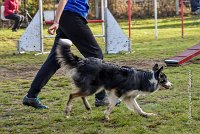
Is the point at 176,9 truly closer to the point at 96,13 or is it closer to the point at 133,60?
the point at 96,13

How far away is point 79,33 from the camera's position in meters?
5.76

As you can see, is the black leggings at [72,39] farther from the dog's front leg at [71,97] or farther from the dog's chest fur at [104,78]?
the dog's front leg at [71,97]

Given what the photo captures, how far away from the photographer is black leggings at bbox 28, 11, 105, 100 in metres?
5.74

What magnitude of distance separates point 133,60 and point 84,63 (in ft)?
18.8

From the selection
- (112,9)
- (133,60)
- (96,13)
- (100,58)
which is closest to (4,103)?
(100,58)

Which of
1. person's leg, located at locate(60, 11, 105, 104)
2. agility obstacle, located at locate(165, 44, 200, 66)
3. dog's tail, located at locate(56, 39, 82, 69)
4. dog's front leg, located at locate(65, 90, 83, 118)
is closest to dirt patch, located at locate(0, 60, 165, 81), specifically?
agility obstacle, located at locate(165, 44, 200, 66)

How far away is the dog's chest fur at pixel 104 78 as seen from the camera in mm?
5297

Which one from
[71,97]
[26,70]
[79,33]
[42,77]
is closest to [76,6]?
[79,33]

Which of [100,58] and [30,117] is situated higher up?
[100,58]

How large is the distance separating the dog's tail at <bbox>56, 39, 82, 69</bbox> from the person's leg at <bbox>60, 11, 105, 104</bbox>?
1.33 ft

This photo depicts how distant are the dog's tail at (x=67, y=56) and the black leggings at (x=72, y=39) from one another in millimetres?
410

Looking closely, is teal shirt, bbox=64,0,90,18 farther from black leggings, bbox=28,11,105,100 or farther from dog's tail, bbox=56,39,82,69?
dog's tail, bbox=56,39,82,69

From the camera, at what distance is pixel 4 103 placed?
6.44 m

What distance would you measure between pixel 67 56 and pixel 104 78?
0.50m
